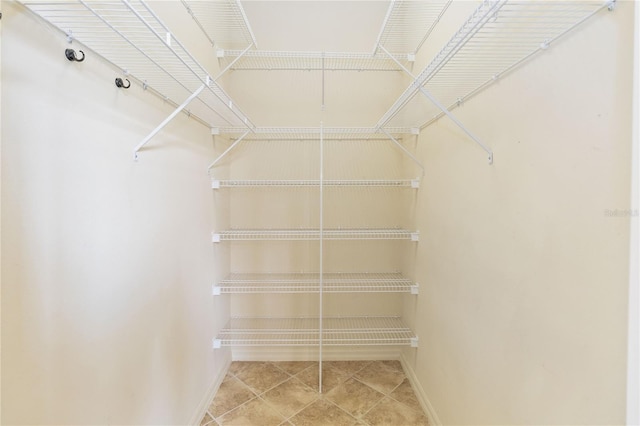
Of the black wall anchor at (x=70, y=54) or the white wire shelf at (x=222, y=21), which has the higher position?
the white wire shelf at (x=222, y=21)

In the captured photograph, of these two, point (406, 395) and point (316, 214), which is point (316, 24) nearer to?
point (316, 214)

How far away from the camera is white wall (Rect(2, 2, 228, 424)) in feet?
1.97

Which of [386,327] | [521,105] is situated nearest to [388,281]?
[386,327]

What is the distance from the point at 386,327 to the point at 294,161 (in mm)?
1515

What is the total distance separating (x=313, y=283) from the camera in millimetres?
2025

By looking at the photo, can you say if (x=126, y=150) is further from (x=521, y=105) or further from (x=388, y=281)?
(x=388, y=281)

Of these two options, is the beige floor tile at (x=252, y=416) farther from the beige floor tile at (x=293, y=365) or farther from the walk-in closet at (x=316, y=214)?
the beige floor tile at (x=293, y=365)

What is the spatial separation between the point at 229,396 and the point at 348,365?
2.96 ft

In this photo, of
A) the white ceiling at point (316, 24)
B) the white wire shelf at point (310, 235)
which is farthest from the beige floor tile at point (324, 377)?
the white ceiling at point (316, 24)

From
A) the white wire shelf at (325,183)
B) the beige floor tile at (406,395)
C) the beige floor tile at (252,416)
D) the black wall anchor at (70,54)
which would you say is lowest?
the beige floor tile at (252,416)

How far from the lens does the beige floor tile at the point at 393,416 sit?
1.54 metres

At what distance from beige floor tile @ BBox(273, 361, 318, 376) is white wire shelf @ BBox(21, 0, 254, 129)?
6.40 ft

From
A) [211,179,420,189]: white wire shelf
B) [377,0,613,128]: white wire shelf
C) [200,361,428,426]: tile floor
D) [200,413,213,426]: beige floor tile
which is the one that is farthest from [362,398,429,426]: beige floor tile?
[377,0,613,128]: white wire shelf

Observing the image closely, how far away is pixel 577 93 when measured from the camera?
0.65 m
